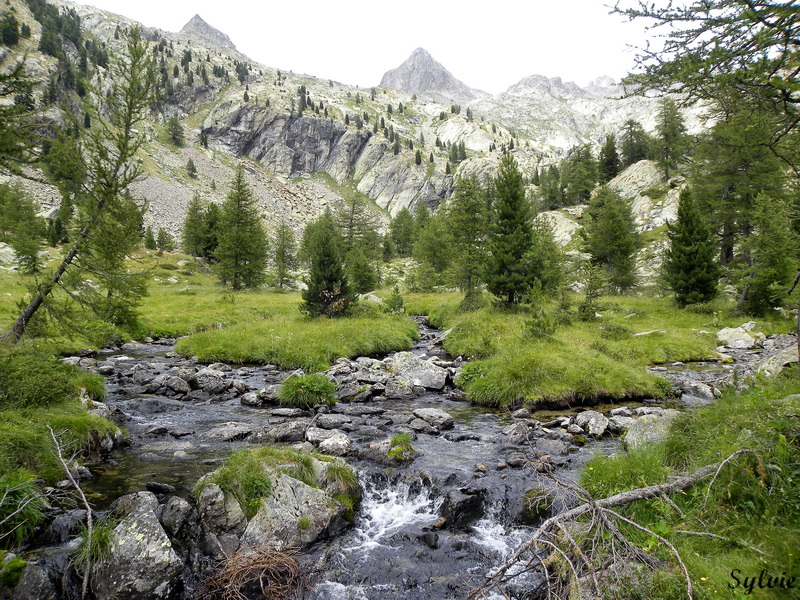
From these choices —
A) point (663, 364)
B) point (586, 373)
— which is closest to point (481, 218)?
point (663, 364)

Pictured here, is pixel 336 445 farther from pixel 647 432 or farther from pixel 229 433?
pixel 647 432

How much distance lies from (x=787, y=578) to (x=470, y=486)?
5.62m

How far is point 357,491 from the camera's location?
8.18m

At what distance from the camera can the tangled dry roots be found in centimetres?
544

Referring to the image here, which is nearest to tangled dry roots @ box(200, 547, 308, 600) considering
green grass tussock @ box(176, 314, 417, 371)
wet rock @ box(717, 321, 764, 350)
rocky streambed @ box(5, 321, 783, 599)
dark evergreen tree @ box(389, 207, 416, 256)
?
rocky streambed @ box(5, 321, 783, 599)

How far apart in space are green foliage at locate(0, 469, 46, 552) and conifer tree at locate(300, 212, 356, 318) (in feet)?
69.1

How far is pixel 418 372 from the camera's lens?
57.1ft

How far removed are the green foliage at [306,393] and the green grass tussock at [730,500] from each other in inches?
378

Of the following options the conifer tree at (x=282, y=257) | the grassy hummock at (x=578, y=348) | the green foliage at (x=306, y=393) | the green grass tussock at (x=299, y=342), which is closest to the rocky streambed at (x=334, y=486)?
the green foliage at (x=306, y=393)

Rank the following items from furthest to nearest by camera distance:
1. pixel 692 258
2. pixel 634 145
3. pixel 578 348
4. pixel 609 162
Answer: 1. pixel 634 145
2. pixel 609 162
3. pixel 692 258
4. pixel 578 348

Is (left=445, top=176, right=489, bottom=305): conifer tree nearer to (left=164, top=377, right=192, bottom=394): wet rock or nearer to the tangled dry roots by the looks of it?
(left=164, top=377, right=192, bottom=394): wet rock

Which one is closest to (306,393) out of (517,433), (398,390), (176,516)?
(398,390)

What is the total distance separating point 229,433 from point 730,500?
11028 millimetres

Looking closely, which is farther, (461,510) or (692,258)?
(692,258)
